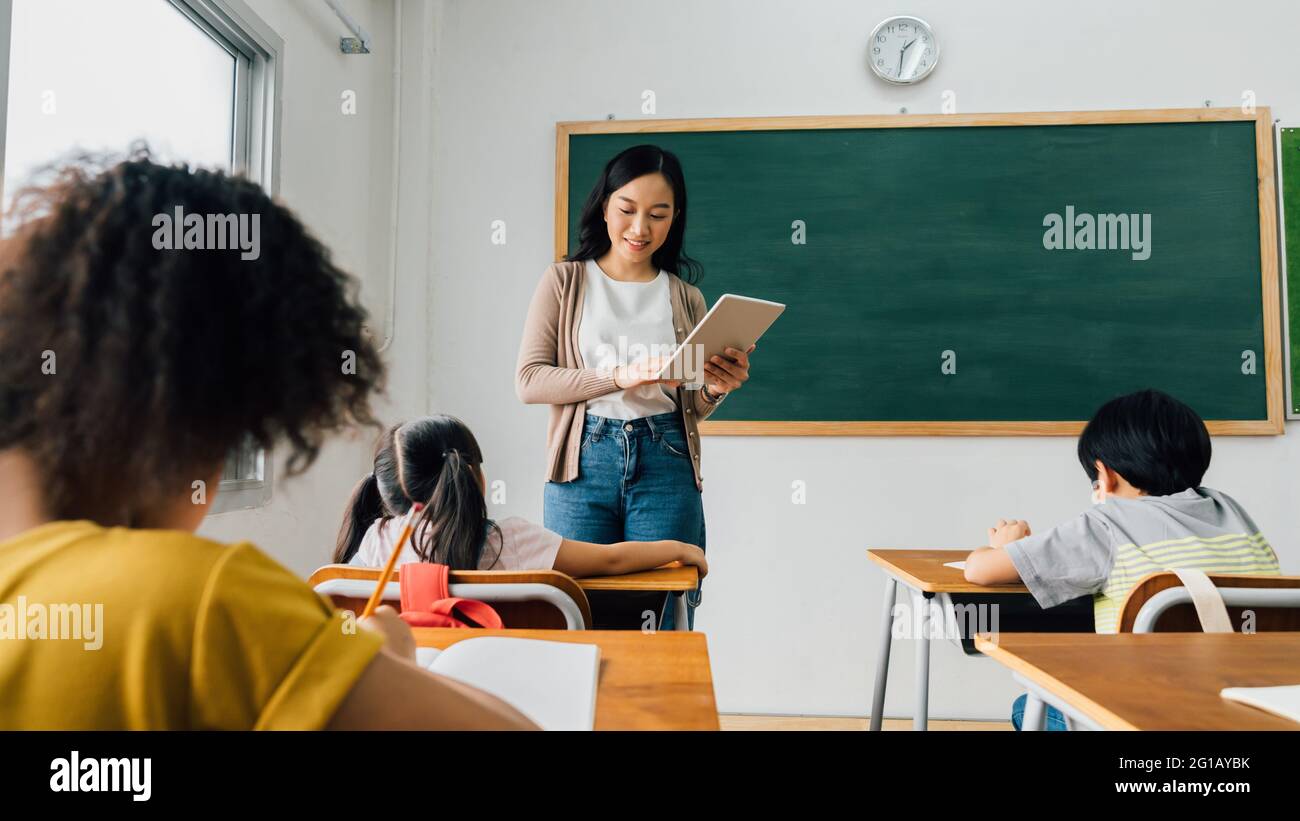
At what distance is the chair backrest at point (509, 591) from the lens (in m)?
1.07

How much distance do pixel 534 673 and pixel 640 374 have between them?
1085 mm

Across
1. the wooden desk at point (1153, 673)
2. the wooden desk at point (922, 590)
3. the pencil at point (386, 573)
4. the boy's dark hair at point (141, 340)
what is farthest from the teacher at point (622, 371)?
the boy's dark hair at point (141, 340)

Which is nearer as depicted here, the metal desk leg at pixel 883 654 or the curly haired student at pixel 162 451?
the curly haired student at pixel 162 451

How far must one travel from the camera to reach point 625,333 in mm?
1888

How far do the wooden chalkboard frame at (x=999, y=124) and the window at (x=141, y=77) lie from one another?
3.66 feet

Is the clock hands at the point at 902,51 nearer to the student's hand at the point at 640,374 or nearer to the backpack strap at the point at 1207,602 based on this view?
the student's hand at the point at 640,374

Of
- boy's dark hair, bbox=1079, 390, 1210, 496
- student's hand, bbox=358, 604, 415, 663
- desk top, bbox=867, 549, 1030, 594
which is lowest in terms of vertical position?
desk top, bbox=867, 549, 1030, 594

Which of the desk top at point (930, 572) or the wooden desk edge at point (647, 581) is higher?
the wooden desk edge at point (647, 581)

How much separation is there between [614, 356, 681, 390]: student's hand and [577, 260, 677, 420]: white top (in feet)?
0.40

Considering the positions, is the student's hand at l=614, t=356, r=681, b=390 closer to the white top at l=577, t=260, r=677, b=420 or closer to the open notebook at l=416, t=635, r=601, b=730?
the white top at l=577, t=260, r=677, b=420

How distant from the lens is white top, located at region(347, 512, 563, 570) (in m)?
1.35

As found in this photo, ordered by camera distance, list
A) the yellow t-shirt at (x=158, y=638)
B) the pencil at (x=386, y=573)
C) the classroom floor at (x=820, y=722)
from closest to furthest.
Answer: the yellow t-shirt at (x=158, y=638)
the pencil at (x=386, y=573)
the classroom floor at (x=820, y=722)

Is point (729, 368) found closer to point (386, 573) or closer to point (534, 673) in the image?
point (534, 673)

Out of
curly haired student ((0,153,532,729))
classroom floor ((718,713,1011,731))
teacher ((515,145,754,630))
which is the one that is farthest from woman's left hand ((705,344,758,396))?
classroom floor ((718,713,1011,731))
